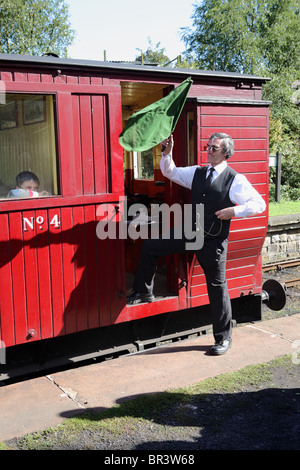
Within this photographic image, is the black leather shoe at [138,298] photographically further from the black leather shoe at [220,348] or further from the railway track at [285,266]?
the railway track at [285,266]

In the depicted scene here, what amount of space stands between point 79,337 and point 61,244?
41.3 inches

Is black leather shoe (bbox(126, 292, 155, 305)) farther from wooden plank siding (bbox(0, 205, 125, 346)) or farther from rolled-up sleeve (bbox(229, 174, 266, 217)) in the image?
rolled-up sleeve (bbox(229, 174, 266, 217))

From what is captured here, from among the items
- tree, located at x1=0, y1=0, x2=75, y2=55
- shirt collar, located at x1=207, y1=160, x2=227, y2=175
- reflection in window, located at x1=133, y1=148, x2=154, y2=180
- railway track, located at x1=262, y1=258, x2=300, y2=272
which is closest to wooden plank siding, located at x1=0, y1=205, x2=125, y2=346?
shirt collar, located at x1=207, y1=160, x2=227, y2=175

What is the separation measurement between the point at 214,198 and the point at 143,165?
2466 mm

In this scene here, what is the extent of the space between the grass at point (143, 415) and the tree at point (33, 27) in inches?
662

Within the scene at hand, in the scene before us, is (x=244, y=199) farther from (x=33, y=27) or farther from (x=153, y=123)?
(x=33, y=27)

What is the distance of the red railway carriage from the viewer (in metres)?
4.04

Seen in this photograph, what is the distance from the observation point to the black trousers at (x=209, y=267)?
15.5ft

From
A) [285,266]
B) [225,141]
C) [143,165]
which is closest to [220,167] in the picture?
[225,141]

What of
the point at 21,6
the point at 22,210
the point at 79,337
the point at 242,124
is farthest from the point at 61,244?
the point at 21,6

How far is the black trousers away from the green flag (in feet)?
3.27

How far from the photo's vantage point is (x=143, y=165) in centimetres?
691

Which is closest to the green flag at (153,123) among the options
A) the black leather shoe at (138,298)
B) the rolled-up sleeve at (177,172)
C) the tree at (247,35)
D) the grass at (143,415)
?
the rolled-up sleeve at (177,172)
